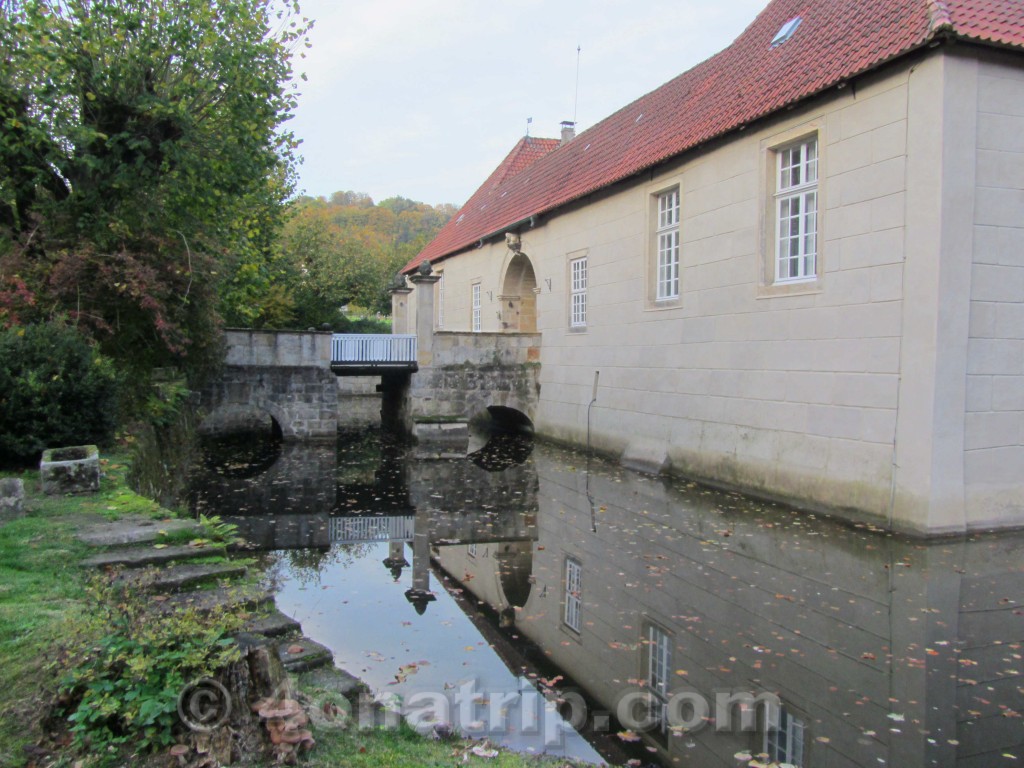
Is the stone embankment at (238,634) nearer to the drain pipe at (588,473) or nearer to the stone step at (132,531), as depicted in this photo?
the stone step at (132,531)

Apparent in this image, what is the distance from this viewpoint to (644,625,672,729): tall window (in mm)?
4363

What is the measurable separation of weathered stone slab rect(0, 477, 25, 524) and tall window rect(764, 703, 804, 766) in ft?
18.0

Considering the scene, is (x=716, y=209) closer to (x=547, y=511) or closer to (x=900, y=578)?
(x=547, y=511)

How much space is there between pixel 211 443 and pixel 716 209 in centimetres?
1194

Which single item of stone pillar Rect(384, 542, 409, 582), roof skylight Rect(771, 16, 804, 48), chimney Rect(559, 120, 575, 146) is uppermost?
chimney Rect(559, 120, 575, 146)

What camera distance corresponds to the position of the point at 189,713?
2.96 m

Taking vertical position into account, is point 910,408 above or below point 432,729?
above

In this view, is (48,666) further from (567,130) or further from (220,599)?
(567,130)

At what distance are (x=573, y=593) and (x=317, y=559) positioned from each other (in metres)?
2.80

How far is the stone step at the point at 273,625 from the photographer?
4492mm

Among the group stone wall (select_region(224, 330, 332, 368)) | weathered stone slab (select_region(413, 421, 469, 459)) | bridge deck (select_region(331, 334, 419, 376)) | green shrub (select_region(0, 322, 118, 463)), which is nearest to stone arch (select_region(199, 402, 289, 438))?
stone wall (select_region(224, 330, 332, 368))

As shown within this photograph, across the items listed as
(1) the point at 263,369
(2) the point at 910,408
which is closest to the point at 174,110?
(1) the point at 263,369

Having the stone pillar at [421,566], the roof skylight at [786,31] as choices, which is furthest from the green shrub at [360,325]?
the stone pillar at [421,566]

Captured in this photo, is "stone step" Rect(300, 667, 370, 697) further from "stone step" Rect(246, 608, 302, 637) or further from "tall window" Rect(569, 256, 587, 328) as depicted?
"tall window" Rect(569, 256, 587, 328)
